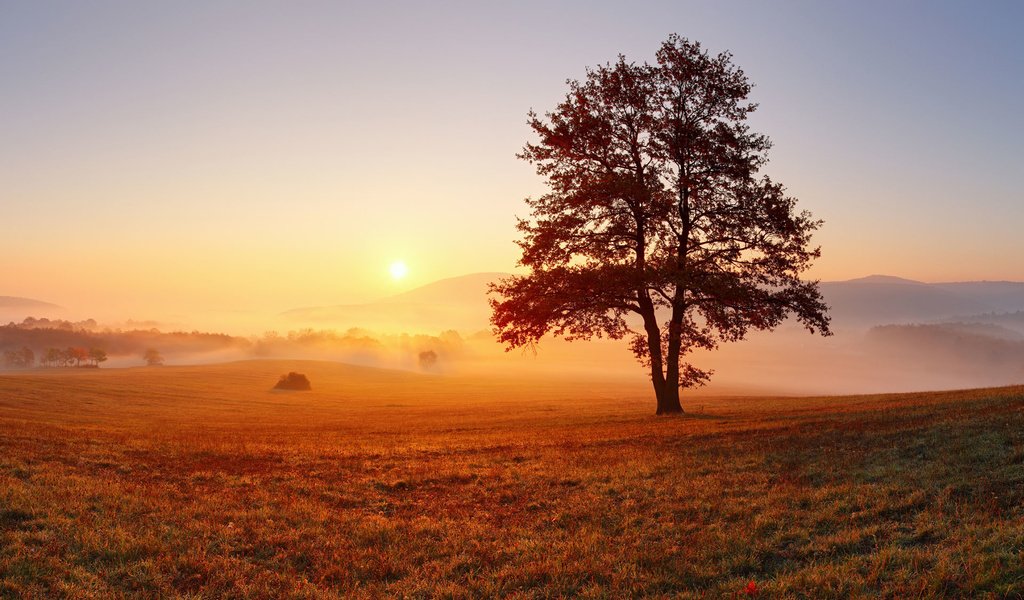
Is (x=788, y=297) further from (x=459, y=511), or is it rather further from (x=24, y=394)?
(x=24, y=394)

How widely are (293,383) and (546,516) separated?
100 meters

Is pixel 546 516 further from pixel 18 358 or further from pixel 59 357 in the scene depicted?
pixel 18 358

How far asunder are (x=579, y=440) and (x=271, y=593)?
13.9m

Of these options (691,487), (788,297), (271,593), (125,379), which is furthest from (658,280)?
(125,379)

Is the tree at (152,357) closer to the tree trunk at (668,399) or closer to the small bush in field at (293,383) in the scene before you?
the small bush in field at (293,383)

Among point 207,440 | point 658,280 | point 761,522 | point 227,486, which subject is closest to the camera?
point 761,522

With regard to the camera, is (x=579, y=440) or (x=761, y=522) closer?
(x=761, y=522)

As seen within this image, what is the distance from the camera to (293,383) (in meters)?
102

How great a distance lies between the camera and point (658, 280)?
23.9m

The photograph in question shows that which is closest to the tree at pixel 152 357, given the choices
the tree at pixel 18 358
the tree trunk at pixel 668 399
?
the tree at pixel 18 358

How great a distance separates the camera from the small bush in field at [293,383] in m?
101

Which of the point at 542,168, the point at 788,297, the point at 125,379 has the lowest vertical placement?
the point at 125,379

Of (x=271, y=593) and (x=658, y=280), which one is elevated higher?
(x=658, y=280)

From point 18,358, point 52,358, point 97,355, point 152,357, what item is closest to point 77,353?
point 97,355
